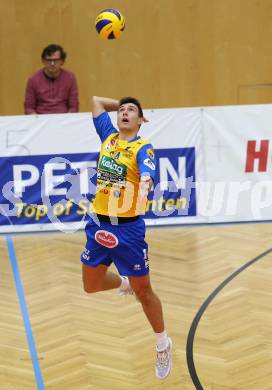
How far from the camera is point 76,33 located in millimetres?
15984

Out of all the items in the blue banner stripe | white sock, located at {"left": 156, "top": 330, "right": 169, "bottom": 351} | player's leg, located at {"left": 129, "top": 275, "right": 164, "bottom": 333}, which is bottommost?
the blue banner stripe

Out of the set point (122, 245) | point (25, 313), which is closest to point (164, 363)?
point (122, 245)

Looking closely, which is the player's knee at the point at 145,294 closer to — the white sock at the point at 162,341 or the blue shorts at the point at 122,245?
the blue shorts at the point at 122,245

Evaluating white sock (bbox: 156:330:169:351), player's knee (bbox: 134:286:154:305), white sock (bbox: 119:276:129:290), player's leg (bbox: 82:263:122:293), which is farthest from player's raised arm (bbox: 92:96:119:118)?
white sock (bbox: 156:330:169:351)

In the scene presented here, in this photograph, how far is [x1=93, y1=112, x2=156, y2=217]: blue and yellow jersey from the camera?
7.50 metres

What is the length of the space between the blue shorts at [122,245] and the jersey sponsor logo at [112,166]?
18.7 inches

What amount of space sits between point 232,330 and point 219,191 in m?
4.39

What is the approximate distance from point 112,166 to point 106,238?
2.19ft

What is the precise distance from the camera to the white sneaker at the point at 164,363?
7.59 metres

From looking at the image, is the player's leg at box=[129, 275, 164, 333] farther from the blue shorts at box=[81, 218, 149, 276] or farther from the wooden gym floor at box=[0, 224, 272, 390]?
the wooden gym floor at box=[0, 224, 272, 390]

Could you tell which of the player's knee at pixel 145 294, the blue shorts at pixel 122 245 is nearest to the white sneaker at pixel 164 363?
the player's knee at pixel 145 294

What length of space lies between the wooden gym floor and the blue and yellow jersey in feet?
5.14

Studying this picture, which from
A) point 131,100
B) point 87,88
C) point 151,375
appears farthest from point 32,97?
point 151,375

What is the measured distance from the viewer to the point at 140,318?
9.20 m
